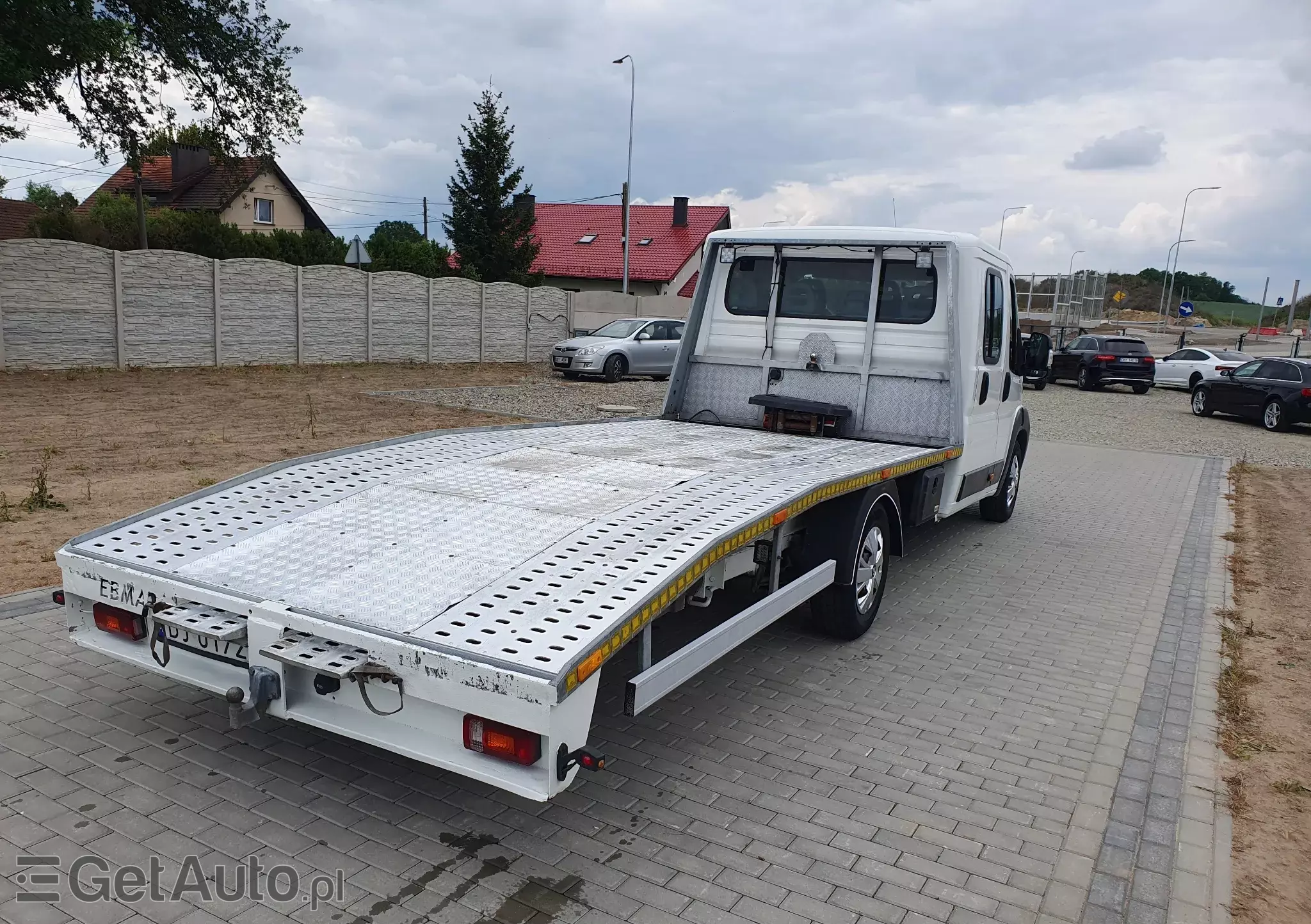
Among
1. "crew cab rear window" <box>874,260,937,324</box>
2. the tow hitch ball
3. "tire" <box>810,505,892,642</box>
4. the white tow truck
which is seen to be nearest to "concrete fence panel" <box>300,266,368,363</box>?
the white tow truck

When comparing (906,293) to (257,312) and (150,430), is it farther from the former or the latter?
(257,312)

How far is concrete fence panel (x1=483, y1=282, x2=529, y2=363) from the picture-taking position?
1062 inches

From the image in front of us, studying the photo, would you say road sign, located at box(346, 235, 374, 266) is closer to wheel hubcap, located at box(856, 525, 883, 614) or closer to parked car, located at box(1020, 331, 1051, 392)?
parked car, located at box(1020, 331, 1051, 392)

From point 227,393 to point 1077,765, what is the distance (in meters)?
16.0

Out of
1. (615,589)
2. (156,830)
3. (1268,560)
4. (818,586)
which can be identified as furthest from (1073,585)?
(156,830)

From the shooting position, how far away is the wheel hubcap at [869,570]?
5750 millimetres

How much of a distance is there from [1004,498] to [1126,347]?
2142 cm

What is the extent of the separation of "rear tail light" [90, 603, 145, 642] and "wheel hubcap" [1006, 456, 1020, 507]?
318 inches

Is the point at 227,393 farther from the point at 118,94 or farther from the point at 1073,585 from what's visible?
the point at 1073,585

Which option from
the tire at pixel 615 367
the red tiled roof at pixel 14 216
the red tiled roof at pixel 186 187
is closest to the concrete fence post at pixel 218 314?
the tire at pixel 615 367

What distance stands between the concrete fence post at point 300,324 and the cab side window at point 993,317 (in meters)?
17.6

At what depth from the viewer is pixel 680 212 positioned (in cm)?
4709

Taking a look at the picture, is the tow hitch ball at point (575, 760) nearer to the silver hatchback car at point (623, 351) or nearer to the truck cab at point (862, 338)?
the truck cab at point (862, 338)

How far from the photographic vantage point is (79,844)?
11.0 feet
